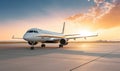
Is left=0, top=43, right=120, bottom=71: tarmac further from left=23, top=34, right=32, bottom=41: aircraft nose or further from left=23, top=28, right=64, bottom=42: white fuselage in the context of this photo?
left=23, top=28, right=64, bottom=42: white fuselage

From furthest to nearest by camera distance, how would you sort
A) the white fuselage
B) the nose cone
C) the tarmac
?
1. the white fuselage
2. the nose cone
3. the tarmac

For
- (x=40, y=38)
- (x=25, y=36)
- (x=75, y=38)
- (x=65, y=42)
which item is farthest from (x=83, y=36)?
(x=25, y=36)

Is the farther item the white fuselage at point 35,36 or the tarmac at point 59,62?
the white fuselage at point 35,36

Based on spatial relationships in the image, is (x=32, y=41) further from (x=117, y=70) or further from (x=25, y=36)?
(x=117, y=70)

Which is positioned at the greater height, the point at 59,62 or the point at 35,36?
the point at 35,36

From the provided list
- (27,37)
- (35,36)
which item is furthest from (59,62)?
(35,36)

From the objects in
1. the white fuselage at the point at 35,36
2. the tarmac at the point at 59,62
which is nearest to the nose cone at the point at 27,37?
the white fuselage at the point at 35,36

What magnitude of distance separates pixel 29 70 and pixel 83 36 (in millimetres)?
30881

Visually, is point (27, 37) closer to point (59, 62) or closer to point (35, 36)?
point (35, 36)

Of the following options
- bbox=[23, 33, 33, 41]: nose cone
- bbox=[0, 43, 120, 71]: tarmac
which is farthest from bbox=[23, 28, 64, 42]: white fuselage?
bbox=[0, 43, 120, 71]: tarmac

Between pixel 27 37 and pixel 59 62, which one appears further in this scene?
pixel 27 37

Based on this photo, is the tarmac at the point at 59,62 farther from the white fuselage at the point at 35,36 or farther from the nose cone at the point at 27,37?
the white fuselage at the point at 35,36

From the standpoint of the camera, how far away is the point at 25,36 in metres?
30.0

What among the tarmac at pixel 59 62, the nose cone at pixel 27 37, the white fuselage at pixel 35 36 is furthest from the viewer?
the white fuselage at pixel 35 36
